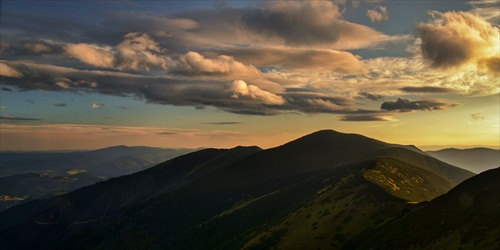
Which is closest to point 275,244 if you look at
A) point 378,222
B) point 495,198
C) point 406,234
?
point 378,222

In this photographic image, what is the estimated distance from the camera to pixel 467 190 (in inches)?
5379

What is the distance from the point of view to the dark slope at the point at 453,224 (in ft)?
341

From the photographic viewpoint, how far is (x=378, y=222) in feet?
530

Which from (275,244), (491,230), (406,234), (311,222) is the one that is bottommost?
(275,244)

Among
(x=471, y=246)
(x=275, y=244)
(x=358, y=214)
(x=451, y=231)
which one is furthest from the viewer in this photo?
(x=275, y=244)

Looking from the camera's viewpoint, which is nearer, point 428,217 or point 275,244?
point 428,217

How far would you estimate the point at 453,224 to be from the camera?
117m

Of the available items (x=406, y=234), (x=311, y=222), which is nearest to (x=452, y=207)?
(x=406, y=234)

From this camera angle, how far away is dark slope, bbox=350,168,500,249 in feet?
341

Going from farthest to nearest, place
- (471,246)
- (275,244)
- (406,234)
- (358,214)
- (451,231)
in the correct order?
(275,244)
(358,214)
(406,234)
(451,231)
(471,246)

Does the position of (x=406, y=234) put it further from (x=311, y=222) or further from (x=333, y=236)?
(x=311, y=222)

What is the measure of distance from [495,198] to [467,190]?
1710 centimetres

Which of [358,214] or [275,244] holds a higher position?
[358,214]

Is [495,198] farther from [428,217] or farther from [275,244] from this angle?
[275,244]
